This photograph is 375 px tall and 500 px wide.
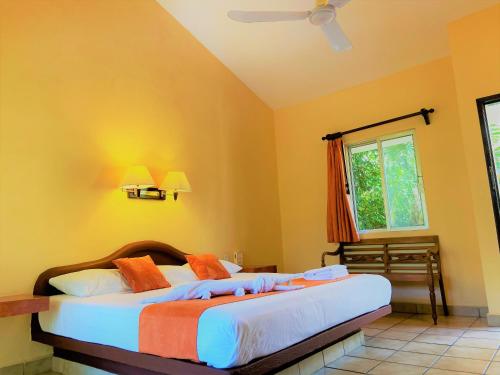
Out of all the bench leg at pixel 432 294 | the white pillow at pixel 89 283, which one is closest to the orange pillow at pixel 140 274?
the white pillow at pixel 89 283

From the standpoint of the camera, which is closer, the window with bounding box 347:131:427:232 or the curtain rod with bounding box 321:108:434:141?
the curtain rod with bounding box 321:108:434:141

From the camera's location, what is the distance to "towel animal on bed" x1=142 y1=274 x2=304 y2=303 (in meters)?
2.22

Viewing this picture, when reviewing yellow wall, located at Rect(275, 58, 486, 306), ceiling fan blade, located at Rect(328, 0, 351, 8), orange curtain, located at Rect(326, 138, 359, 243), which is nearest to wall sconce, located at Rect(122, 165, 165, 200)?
ceiling fan blade, located at Rect(328, 0, 351, 8)

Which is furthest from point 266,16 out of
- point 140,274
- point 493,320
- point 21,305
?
point 493,320

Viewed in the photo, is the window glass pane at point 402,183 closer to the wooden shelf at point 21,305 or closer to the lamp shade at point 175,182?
the lamp shade at point 175,182

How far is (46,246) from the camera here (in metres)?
2.97

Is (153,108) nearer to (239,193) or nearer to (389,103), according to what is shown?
(239,193)

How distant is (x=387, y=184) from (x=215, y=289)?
3215mm

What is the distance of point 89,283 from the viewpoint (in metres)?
2.76

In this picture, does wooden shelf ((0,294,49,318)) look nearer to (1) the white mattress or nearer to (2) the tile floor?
(1) the white mattress

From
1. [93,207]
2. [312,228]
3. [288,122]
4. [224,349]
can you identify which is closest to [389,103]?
[288,122]

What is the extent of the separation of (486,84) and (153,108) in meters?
3.45

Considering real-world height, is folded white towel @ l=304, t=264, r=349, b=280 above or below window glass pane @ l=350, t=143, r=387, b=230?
below

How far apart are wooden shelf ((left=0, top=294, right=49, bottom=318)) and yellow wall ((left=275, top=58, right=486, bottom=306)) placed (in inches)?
142
